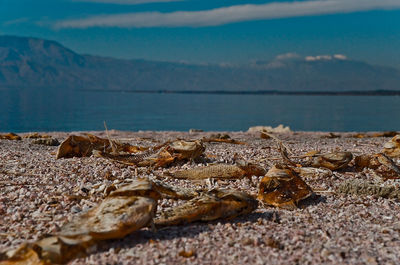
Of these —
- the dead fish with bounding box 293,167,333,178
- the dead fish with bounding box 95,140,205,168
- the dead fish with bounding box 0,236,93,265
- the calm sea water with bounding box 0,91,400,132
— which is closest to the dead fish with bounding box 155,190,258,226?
the dead fish with bounding box 0,236,93,265

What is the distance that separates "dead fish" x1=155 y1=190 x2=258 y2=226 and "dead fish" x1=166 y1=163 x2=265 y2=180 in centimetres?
180

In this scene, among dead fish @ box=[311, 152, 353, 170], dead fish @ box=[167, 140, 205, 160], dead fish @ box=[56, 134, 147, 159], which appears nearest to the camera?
dead fish @ box=[311, 152, 353, 170]

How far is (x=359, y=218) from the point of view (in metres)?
5.26

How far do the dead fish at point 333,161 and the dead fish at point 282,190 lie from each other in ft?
5.26

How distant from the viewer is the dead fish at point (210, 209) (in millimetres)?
4746

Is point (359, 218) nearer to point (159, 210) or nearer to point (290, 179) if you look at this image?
point (290, 179)

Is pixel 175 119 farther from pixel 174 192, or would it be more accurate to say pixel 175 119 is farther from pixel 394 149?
pixel 174 192

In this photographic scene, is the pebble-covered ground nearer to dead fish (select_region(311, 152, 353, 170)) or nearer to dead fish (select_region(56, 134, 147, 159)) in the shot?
dead fish (select_region(311, 152, 353, 170))

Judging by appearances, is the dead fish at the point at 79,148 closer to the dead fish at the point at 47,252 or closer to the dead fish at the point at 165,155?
the dead fish at the point at 165,155

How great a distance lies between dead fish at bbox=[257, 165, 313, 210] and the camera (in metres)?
→ 5.68

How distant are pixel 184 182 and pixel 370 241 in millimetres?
3028

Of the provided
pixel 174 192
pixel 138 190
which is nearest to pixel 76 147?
pixel 174 192

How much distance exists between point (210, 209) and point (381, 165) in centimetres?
408

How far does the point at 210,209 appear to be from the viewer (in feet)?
15.7
